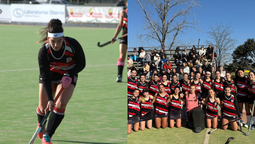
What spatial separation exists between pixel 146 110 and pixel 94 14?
15.7 metres

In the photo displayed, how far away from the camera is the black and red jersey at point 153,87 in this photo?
4949mm

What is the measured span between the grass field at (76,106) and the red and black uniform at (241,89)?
154 centimetres

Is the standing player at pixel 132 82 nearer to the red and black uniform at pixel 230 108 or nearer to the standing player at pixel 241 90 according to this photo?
the red and black uniform at pixel 230 108

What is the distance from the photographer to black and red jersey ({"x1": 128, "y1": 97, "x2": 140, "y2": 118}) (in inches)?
177

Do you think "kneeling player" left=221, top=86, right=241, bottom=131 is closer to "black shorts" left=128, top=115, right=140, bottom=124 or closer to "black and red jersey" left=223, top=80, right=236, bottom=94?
"black and red jersey" left=223, top=80, right=236, bottom=94

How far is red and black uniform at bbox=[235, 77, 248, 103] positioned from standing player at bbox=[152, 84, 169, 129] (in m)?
0.98

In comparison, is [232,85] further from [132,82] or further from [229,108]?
[132,82]

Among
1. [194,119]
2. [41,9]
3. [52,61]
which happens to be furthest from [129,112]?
[41,9]

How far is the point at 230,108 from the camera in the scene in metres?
4.77

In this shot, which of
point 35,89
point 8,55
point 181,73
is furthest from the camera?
point 8,55

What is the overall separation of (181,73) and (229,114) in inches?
35.5

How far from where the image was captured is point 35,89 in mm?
5785

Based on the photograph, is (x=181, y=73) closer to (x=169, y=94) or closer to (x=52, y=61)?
(x=169, y=94)

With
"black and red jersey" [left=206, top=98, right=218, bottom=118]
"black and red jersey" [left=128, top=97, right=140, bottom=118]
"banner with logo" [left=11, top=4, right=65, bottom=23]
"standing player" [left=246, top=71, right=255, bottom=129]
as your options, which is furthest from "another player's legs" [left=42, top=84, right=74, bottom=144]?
"banner with logo" [left=11, top=4, right=65, bottom=23]
